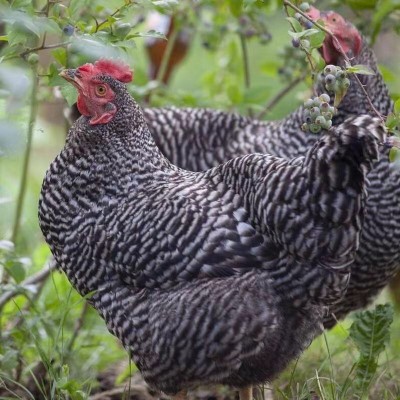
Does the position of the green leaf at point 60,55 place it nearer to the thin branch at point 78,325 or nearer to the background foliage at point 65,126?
the background foliage at point 65,126

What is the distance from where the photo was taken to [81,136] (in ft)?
10.0

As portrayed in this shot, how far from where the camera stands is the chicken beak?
2852 mm

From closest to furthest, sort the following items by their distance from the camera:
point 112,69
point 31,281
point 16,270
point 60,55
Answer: point 60,55, point 112,69, point 16,270, point 31,281

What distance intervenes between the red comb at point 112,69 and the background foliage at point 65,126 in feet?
0.25

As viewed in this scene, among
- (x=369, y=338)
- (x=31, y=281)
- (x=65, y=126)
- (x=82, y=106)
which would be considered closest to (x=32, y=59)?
(x=82, y=106)

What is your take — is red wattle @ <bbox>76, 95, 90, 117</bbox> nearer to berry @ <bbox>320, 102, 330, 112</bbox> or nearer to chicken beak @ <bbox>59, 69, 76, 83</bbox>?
chicken beak @ <bbox>59, 69, 76, 83</bbox>

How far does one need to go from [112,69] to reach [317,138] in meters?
0.96

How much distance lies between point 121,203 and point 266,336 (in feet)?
2.26

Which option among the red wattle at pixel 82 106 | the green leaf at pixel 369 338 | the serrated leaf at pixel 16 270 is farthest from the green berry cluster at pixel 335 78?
the serrated leaf at pixel 16 270

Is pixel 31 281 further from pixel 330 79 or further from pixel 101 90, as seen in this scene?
pixel 330 79

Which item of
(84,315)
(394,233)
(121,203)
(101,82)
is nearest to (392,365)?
(394,233)

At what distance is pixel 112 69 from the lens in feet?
10.00

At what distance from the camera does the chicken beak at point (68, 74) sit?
2.85 metres

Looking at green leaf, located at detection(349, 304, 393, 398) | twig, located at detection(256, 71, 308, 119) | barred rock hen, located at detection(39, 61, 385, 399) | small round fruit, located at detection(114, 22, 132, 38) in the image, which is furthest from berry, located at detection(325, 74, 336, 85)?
twig, located at detection(256, 71, 308, 119)
